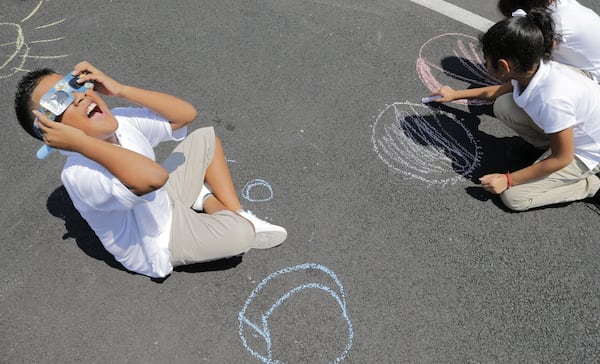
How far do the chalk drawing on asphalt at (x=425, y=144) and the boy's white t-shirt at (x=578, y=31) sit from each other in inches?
31.0

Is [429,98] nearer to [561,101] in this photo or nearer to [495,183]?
[495,183]

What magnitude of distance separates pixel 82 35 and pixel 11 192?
4.83 ft

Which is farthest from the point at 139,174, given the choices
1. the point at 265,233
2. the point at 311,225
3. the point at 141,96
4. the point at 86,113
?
the point at 311,225

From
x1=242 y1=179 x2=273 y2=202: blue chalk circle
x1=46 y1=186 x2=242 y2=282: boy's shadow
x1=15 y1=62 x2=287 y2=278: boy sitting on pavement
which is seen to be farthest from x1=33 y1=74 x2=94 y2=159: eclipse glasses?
x1=242 y1=179 x2=273 y2=202: blue chalk circle

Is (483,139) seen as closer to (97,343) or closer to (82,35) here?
(97,343)

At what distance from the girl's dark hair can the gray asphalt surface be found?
0.78 m

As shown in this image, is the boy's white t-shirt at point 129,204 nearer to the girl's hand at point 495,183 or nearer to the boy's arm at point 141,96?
the boy's arm at point 141,96

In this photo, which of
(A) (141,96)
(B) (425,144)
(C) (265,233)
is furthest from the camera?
(B) (425,144)

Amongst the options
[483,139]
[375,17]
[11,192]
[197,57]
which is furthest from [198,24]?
[483,139]

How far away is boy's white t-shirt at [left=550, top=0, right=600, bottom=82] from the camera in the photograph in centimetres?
275

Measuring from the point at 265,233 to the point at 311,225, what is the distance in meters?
0.31

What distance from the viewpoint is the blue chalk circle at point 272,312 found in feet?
7.33

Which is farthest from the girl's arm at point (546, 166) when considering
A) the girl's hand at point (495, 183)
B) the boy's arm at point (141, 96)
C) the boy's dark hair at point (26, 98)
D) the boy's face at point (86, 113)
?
the boy's dark hair at point (26, 98)

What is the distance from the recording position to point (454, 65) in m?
3.52
